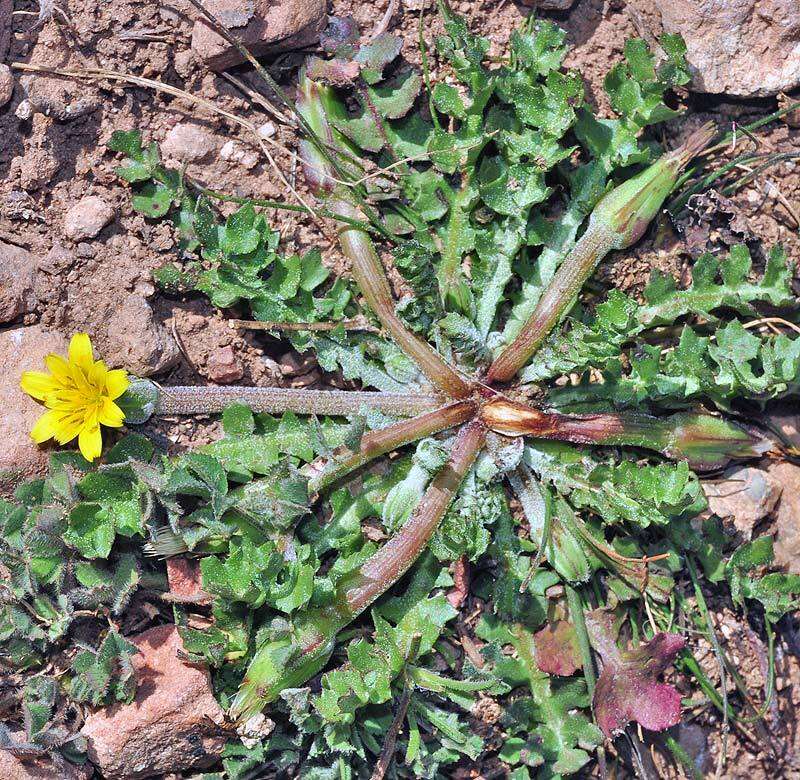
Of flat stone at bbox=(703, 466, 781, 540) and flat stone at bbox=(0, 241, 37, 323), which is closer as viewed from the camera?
flat stone at bbox=(0, 241, 37, 323)

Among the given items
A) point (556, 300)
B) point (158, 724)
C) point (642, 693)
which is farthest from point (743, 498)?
point (158, 724)

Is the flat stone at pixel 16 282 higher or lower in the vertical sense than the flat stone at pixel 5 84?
lower

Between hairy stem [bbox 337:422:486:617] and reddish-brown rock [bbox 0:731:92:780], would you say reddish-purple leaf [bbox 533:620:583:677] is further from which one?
reddish-brown rock [bbox 0:731:92:780]

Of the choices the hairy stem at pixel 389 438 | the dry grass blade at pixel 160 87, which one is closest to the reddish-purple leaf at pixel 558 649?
the hairy stem at pixel 389 438

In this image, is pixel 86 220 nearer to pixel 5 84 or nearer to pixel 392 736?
pixel 5 84

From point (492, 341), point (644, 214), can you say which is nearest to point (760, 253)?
point (644, 214)

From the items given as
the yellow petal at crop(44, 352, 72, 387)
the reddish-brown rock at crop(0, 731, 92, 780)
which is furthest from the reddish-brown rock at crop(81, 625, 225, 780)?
the yellow petal at crop(44, 352, 72, 387)

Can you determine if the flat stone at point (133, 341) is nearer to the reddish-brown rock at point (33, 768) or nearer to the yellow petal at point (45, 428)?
the yellow petal at point (45, 428)

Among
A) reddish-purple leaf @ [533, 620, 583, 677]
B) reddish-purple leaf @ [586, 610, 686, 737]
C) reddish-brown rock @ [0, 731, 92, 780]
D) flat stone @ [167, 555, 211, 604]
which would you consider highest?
flat stone @ [167, 555, 211, 604]
